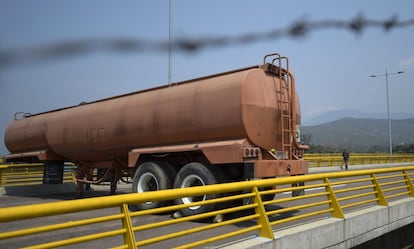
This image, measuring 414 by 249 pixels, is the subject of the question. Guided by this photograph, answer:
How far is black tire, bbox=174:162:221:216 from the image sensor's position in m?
8.09

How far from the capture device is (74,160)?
1284 cm

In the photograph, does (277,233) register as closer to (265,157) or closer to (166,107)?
(265,157)

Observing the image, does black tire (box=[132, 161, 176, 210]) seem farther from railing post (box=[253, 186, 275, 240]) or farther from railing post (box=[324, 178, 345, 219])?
railing post (box=[253, 186, 275, 240])

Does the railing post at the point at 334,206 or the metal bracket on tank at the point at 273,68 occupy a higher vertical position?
the metal bracket on tank at the point at 273,68

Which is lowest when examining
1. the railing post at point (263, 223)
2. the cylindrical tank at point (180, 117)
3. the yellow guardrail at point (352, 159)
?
the railing post at point (263, 223)

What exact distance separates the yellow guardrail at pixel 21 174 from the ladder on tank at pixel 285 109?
9.32 m

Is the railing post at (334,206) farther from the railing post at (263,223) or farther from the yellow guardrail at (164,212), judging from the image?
the railing post at (263,223)

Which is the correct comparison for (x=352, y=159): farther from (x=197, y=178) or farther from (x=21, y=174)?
(x=197, y=178)

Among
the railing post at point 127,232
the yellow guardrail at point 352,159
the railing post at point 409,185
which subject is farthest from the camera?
the yellow guardrail at point 352,159

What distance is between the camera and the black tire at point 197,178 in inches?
318

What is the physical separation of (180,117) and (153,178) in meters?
1.76

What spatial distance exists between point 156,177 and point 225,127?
2.17 meters

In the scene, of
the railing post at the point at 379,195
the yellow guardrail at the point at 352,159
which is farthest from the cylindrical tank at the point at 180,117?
the yellow guardrail at the point at 352,159

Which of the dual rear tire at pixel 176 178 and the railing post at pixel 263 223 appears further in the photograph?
the dual rear tire at pixel 176 178
